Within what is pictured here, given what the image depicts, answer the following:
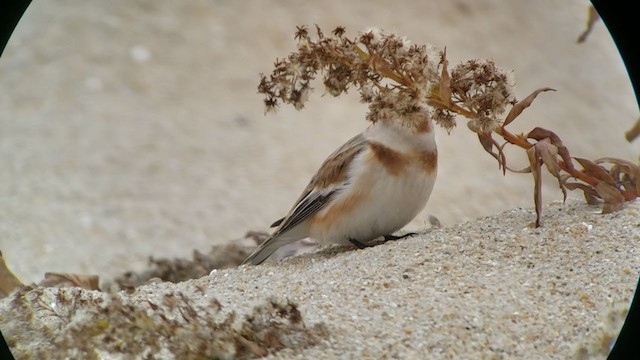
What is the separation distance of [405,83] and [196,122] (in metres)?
3.22

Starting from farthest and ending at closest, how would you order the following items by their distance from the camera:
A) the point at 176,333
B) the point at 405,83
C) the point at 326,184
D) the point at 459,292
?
the point at 326,184, the point at 405,83, the point at 459,292, the point at 176,333

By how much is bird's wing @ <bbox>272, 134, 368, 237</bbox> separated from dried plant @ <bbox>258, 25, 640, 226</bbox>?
0.48 metres

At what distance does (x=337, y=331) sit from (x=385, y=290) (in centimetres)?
36

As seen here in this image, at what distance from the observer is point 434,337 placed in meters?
2.27

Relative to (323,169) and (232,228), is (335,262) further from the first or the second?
(232,228)

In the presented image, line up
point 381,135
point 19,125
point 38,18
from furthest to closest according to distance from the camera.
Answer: point 38,18 < point 19,125 < point 381,135

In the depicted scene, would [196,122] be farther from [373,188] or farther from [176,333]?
[176,333]

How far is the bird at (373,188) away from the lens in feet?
10.8

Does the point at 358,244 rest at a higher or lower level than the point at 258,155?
lower

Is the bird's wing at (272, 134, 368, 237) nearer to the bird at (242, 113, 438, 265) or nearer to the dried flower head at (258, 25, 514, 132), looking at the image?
the bird at (242, 113, 438, 265)

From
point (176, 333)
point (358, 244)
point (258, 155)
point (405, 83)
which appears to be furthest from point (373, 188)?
point (258, 155)

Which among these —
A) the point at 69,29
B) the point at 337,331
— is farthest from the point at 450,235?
the point at 69,29

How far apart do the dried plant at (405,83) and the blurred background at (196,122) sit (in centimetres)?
180

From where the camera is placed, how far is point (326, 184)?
352 cm
